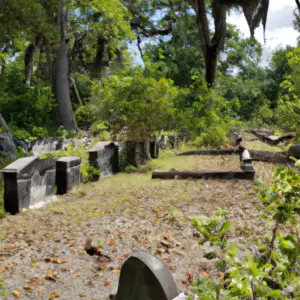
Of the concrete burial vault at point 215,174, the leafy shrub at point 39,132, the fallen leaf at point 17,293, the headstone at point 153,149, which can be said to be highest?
the leafy shrub at point 39,132

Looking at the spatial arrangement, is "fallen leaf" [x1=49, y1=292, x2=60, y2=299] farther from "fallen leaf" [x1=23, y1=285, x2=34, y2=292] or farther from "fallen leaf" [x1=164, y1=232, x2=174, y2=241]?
"fallen leaf" [x1=164, y1=232, x2=174, y2=241]

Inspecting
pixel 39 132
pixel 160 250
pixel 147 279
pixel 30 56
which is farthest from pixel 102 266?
pixel 30 56

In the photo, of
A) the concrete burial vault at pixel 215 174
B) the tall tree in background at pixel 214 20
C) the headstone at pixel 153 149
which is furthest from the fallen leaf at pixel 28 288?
the tall tree in background at pixel 214 20

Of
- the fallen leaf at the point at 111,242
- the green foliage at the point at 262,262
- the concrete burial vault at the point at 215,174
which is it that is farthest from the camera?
the concrete burial vault at the point at 215,174

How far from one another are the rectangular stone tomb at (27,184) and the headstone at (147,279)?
3738 millimetres

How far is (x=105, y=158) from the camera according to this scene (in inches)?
359

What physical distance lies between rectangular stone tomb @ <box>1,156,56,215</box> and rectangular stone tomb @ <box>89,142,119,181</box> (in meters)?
1.77

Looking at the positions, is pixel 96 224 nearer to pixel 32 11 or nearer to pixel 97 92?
pixel 97 92

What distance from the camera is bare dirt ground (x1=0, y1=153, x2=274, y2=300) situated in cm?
349

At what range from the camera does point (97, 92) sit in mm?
11453

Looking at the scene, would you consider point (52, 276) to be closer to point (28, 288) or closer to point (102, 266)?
point (28, 288)

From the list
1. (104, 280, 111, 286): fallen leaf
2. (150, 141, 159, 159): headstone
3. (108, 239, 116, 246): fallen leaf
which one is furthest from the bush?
(104, 280, 111, 286): fallen leaf

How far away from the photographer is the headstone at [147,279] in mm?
2287

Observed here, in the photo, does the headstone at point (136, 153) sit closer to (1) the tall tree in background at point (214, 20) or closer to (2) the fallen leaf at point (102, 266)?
(1) the tall tree in background at point (214, 20)
